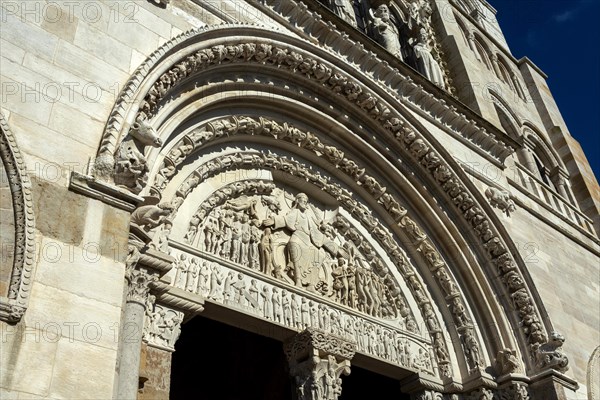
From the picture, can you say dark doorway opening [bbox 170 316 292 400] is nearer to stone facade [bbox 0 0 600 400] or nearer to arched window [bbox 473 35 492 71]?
stone facade [bbox 0 0 600 400]

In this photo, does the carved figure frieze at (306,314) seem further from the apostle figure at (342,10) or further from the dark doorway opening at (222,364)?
the apostle figure at (342,10)

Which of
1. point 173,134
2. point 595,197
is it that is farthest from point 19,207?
point 595,197

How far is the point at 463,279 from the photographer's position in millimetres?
8969

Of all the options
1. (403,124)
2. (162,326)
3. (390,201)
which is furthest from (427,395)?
(162,326)

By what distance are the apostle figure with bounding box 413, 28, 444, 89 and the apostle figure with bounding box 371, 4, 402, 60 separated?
1.17 feet

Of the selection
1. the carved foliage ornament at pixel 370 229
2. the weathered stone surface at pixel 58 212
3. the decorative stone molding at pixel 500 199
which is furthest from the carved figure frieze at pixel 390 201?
the weathered stone surface at pixel 58 212

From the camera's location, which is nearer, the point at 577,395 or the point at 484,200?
the point at 577,395

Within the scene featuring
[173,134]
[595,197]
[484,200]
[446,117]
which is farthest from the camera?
[595,197]

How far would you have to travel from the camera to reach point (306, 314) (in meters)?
7.13

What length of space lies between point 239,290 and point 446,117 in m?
4.95

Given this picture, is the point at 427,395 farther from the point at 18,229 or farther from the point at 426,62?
the point at 426,62

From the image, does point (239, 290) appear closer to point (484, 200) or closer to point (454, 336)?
point (454, 336)

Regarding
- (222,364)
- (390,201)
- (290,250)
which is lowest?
(222,364)

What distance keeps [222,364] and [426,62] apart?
6229 millimetres
